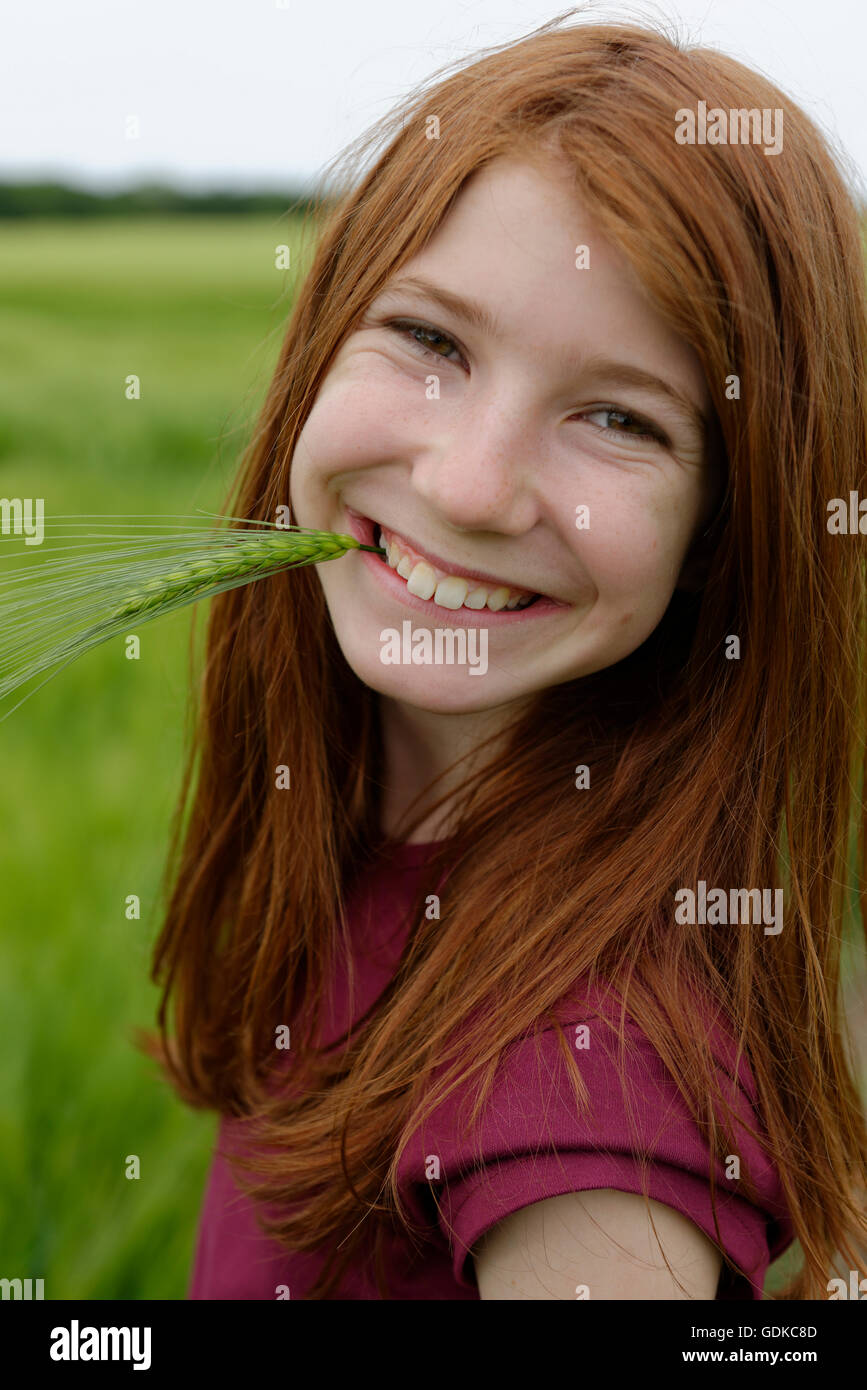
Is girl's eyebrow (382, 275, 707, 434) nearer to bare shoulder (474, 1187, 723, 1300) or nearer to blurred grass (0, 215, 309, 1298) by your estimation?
blurred grass (0, 215, 309, 1298)

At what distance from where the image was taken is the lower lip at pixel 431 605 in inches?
44.1

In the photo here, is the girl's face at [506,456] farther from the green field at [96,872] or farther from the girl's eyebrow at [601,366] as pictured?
the green field at [96,872]

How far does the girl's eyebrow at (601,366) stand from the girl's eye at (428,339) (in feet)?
0.12

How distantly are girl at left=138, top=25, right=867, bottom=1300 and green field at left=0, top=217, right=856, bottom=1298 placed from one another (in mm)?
444

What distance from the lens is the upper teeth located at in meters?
1.12

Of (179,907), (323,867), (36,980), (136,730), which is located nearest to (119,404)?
(136,730)

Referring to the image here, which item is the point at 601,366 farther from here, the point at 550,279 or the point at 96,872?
the point at 96,872

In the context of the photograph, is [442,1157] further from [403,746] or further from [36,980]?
[36,980]

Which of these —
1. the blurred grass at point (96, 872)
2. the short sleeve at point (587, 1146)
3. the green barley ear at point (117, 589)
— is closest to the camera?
the short sleeve at point (587, 1146)

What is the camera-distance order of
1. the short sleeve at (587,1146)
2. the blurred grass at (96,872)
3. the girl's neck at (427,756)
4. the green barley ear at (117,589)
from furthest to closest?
the blurred grass at (96,872) → the girl's neck at (427,756) → the green barley ear at (117,589) → the short sleeve at (587,1146)

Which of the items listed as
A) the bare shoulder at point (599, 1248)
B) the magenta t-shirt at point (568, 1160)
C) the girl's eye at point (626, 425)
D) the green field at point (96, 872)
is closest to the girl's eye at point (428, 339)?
the girl's eye at point (626, 425)

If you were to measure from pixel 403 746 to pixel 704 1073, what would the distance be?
595 millimetres

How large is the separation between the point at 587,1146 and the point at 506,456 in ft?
1.89

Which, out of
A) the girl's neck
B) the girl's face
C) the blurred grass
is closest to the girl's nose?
the girl's face
